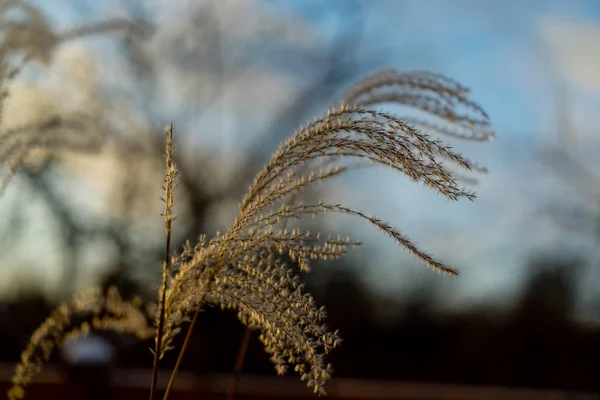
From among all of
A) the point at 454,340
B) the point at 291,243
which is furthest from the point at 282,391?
the point at 454,340

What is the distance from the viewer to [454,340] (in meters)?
7.32

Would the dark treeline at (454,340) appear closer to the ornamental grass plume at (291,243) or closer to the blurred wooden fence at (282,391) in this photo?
the blurred wooden fence at (282,391)

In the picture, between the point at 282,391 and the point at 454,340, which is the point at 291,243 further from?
the point at 454,340

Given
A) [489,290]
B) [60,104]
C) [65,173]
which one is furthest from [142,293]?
[489,290]

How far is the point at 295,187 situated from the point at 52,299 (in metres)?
5.78

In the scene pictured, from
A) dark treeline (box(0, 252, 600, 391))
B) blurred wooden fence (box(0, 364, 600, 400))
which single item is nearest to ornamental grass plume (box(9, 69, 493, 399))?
blurred wooden fence (box(0, 364, 600, 400))

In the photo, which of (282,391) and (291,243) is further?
(282,391)

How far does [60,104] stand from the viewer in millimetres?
4574

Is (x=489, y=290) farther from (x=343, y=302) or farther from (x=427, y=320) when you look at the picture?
(x=343, y=302)

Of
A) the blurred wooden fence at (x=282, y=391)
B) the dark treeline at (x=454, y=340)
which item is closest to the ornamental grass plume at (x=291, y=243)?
the blurred wooden fence at (x=282, y=391)

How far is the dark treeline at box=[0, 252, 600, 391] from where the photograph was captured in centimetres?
654

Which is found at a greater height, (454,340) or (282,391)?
(454,340)

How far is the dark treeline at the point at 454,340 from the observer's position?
6535mm

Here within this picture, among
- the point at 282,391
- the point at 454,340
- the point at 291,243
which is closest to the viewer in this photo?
the point at 291,243
